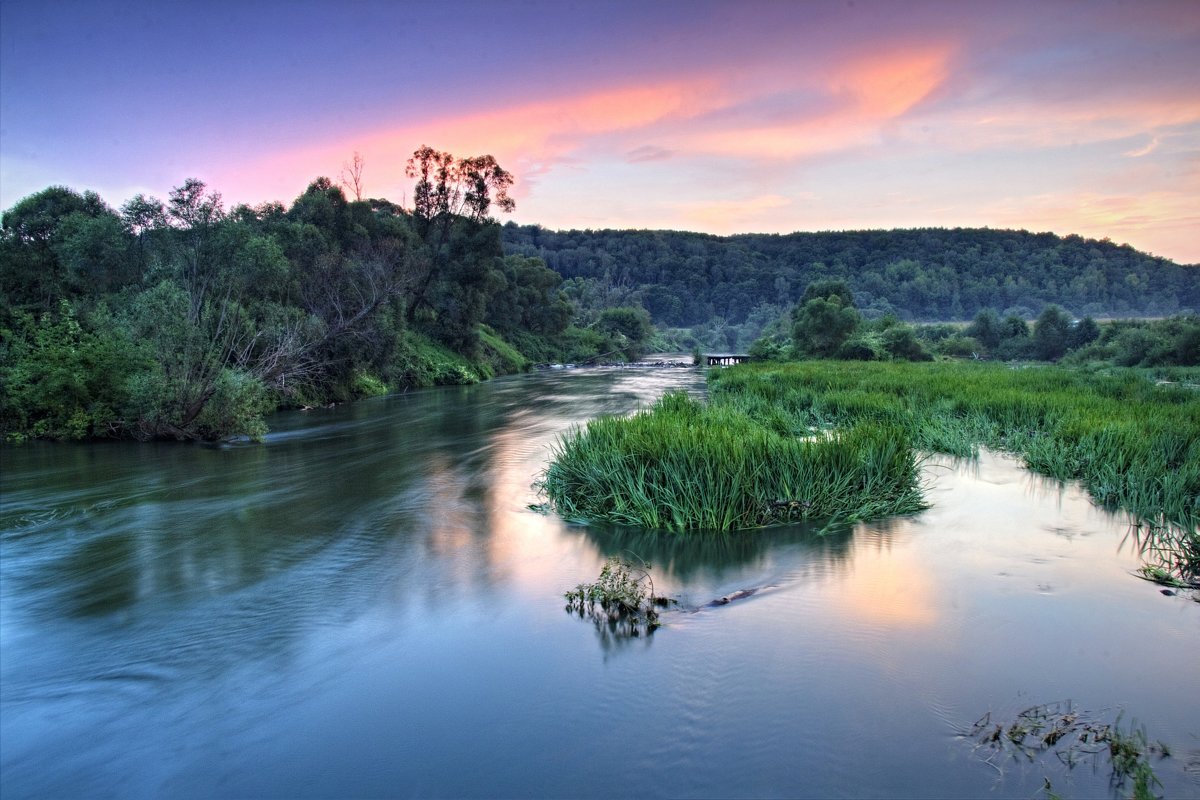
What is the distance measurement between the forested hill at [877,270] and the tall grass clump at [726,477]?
9100 cm

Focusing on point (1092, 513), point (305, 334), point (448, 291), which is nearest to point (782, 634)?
point (1092, 513)

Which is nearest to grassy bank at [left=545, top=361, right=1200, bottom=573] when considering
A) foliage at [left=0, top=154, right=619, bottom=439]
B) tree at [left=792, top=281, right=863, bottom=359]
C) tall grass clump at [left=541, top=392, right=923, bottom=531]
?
tall grass clump at [left=541, top=392, right=923, bottom=531]

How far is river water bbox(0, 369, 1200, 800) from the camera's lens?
4.44m

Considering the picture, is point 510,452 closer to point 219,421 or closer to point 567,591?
point 219,421

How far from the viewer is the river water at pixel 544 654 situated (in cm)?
444

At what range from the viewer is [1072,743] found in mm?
4418

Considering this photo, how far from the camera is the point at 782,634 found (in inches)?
250

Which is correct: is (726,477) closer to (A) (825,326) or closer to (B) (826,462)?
(B) (826,462)

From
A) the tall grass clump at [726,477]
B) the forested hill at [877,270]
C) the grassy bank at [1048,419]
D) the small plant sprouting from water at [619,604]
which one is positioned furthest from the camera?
the forested hill at [877,270]

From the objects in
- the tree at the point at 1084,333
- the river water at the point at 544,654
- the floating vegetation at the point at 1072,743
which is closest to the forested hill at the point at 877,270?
the tree at the point at 1084,333

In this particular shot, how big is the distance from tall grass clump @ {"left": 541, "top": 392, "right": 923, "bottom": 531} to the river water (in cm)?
43

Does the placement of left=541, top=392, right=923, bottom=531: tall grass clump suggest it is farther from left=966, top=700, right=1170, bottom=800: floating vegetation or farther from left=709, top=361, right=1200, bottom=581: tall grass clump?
left=966, top=700, right=1170, bottom=800: floating vegetation

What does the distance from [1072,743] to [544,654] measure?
386 cm

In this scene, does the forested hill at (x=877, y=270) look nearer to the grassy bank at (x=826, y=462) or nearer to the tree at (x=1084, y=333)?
the tree at (x=1084, y=333)
